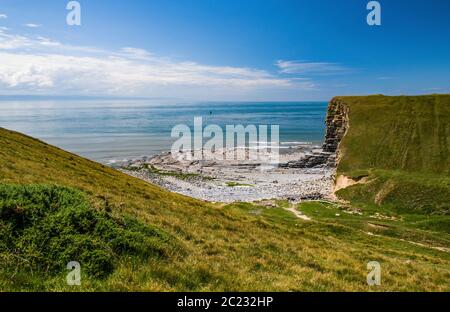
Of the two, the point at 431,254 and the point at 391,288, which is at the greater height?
the point at 391,288

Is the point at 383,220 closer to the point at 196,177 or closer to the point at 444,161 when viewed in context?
the point at 444,161

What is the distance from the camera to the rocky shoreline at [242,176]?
252ft

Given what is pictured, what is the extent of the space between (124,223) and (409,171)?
73356 millimetres

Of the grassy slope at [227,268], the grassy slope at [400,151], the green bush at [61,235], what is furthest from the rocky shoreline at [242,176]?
the green bush at [61,235]

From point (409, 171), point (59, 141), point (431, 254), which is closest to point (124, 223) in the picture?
point (431, 254)

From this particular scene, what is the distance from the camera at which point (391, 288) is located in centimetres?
1339

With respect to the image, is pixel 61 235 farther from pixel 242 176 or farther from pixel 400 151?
pixel 242 176

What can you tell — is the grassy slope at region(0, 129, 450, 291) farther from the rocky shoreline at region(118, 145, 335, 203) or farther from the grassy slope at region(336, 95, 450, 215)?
the rocky shoreline at region(118, 145, 335, 203)

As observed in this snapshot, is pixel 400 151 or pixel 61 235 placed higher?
pixel 61 235

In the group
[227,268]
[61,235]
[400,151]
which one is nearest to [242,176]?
[400,151]

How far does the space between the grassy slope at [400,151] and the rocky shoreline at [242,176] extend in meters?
9.25

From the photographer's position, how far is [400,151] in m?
79.4

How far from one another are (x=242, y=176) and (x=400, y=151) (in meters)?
42.3

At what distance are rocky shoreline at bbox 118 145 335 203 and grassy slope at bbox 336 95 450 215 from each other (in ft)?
30.3
